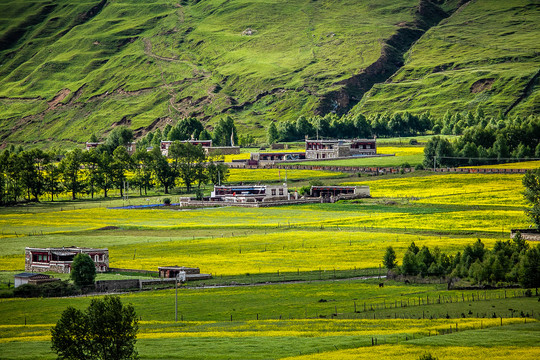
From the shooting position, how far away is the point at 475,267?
75500mm

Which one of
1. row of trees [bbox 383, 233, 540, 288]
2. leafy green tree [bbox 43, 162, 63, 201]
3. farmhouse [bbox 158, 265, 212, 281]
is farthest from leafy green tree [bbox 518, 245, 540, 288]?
leafy green tree [bbox 43, 162, 63, 201]

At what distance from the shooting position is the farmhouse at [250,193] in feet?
530

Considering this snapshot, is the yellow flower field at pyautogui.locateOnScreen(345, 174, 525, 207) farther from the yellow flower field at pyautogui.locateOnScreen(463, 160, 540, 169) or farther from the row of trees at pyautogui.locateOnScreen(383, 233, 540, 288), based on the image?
the row of trees at pyautogui.locateOnScreen(383, 233, 540, 288)

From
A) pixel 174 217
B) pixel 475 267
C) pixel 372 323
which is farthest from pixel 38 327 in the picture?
pixel 174 217

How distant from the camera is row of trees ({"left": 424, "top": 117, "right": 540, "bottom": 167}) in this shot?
185 meters

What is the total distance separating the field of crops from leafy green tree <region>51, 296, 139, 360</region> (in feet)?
9.79

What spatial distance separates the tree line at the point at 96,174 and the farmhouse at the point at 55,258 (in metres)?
85.0

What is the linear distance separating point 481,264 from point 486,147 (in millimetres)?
126795

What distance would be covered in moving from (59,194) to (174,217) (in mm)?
62060

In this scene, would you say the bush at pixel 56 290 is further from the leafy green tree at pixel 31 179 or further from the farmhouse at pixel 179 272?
the leafy green tree at pixel 31 179

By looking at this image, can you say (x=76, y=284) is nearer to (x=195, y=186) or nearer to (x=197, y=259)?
(x=197, y=259)

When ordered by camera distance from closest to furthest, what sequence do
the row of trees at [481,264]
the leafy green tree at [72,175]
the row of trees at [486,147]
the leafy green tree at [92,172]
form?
the row of trees at [481,264]
the leafy green tree at [72,175]
the leafy green tree at [92,172]
the row of trees at [486,147]

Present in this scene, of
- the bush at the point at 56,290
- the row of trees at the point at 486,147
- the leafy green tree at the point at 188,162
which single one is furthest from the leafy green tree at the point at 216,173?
the bush at the point at 56,290

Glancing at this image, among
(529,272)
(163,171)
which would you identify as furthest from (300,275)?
(163,171)
